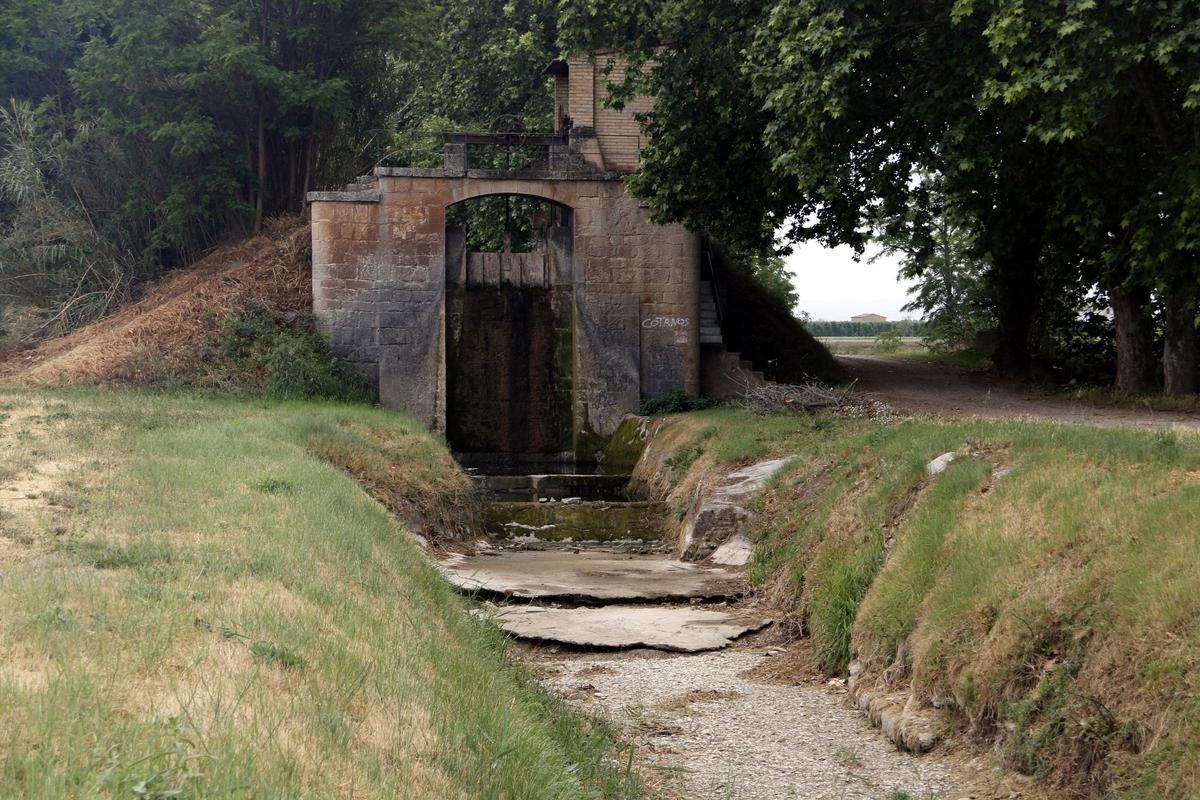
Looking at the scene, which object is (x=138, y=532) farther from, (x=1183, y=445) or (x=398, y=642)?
(x=1183, y=445)

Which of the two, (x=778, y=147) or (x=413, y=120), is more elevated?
(x=413, y=120)

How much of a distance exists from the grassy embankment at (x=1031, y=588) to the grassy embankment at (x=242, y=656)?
241 centimetres

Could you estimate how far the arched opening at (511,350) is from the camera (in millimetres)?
24625

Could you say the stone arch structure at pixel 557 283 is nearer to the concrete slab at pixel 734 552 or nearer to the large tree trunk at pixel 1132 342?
the large tree trunk at pixel 1132 342

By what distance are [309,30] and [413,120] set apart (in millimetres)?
9371

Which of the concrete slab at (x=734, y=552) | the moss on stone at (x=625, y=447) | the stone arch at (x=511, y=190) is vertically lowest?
the concrete slab at (x=734, y=552)

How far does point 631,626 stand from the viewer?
428 inches

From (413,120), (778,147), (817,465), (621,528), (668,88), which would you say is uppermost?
(413,120)

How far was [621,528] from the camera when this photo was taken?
651 inches

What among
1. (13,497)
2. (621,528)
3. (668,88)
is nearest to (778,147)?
(668,88)

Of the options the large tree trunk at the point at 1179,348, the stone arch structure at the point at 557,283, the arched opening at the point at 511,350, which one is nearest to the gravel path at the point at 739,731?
the large tree trunk at the point at 1179,348

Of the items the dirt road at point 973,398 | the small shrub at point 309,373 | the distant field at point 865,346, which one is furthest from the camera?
the distant field at point 865,346

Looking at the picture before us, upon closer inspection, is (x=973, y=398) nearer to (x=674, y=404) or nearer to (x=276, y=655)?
(x=674, y=404)

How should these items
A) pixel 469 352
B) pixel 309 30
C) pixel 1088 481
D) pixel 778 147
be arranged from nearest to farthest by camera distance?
pixel 1088 481 < pixel 778 147 < pixel 469 352 < pixel 309 30
